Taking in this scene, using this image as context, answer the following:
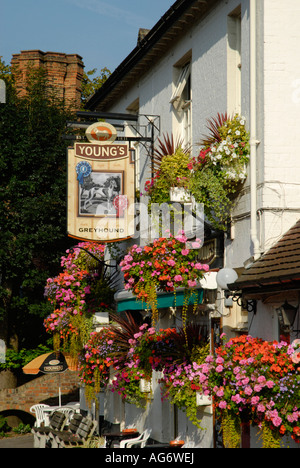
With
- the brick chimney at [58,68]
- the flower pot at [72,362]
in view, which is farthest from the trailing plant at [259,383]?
the brick chimney at [58,68]

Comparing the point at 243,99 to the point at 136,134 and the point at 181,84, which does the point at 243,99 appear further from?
the point at 136,134

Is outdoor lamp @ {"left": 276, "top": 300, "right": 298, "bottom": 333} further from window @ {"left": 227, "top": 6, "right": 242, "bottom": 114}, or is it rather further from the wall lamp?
window @ {"left": 227, "top": 6, "right": 242, "bottom": 114}

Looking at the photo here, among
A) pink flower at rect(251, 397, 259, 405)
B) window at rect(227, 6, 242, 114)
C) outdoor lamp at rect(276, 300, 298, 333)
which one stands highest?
window at rect(227, 6, 242, 114)

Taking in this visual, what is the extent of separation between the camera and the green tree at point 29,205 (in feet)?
75.9

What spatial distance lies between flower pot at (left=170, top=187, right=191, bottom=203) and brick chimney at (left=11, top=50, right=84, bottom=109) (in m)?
17.4

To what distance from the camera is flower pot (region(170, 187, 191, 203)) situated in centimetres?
1270

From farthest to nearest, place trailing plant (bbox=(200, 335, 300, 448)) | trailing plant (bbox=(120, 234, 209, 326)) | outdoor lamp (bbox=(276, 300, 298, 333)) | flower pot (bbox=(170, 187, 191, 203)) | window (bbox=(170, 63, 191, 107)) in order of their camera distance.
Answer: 1. window (bbox=(170, 63, 191, 107))
2. flower pot (bbox=(170, 187, 191, 203))
3. trailing plant (bbox=(120, 234, 209, 326))
4. outdoor lamp (bbox=(276, 300, 298, 333))
5. trailing plant (bbox=(200, 335, 300, 448))

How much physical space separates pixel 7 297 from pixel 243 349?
15978 mm

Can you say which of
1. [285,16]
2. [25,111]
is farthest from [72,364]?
[285,16]

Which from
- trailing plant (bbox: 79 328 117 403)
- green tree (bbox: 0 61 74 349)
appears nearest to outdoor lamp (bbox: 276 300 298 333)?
trailing plant (bbox: 79 328 117 403)

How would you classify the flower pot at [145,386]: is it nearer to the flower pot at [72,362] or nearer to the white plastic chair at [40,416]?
the flower pot at [72,362]

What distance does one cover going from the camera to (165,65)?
618 inches

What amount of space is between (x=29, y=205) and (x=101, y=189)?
933cm
